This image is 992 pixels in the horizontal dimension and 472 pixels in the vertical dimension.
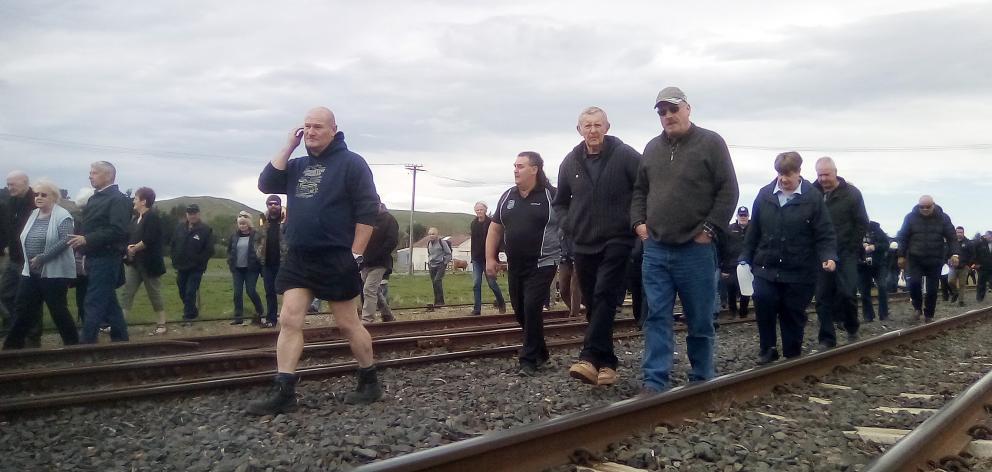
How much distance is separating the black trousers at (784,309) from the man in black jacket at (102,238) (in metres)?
5.97

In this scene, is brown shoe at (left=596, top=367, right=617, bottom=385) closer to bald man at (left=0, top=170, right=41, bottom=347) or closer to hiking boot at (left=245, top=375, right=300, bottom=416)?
hiking boot at (left=245, top=375, right=300, bottom=416)

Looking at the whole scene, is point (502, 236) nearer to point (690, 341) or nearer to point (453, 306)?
point (690, 341)

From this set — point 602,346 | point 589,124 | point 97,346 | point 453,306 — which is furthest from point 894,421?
point 453,306

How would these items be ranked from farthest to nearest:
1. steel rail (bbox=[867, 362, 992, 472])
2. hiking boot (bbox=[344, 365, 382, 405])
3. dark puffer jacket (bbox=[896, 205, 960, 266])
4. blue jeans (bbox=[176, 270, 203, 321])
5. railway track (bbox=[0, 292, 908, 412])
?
blue jeans (bbox=[176, 270, 203, 321]), dark puffer jacket (bbox=[896, 205, 960, 266]), railway track (bbox=[0, 292, 908, 412]), hiking boot (bbox=[344, 365, 382, 405]), steel rail (bbox=[867, 362, 992, 472])

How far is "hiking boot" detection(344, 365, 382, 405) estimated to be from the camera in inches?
239

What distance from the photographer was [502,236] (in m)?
8.02

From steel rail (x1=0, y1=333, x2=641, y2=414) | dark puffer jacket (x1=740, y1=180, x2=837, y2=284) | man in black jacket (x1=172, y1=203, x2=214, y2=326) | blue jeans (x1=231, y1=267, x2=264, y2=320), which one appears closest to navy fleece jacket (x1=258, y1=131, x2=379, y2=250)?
steel rail (x1=0, y1=333, x2=641, y2=414)

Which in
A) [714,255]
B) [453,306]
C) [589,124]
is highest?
[589,124]

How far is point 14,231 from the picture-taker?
936cm

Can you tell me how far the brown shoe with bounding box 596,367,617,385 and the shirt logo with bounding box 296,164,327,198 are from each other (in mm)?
2424

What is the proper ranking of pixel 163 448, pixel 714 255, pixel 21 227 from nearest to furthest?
pixel 163 448
pixel 714 255
pixel 21 227

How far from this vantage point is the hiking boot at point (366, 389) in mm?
6074

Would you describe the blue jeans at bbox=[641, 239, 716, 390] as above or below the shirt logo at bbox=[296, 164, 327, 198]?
below

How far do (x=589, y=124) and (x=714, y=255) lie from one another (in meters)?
1.28
